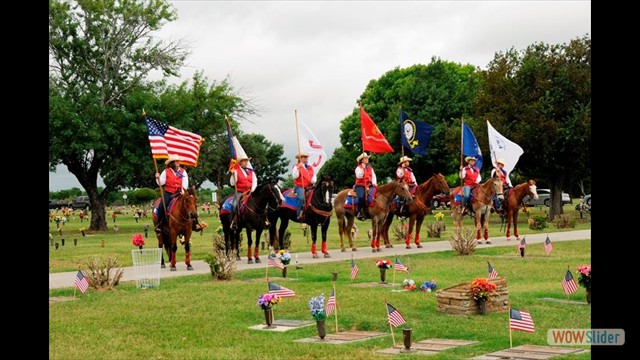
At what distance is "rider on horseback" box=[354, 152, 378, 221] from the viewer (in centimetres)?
2830

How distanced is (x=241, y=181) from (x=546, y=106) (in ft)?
94.9

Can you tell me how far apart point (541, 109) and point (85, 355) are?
135 feet

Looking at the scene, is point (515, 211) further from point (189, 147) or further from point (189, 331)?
point (189, 331)

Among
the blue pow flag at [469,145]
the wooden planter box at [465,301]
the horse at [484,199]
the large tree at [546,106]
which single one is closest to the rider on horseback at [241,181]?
the horse at [484,199]

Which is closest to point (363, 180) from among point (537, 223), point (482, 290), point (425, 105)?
point (482, 290)

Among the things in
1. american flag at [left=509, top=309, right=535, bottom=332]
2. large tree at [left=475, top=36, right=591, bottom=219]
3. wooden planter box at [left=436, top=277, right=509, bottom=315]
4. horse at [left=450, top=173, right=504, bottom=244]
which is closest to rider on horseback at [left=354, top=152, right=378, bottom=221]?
horse at [left=450, top=173, right=504, bottom=244]

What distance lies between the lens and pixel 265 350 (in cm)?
1117

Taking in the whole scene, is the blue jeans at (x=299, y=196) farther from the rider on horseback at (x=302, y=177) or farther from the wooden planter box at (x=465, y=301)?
the wooden planter box at (x=465, y=301)

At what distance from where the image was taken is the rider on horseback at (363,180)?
1114 inches

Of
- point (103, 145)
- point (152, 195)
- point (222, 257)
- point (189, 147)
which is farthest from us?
point (152, 195)

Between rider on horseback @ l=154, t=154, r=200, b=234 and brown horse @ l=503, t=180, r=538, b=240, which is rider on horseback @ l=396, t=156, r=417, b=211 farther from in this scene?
rider on horseback @ l=154, t=154, r=200, b=234

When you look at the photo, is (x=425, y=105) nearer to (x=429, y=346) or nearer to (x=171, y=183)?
(x=171, y=183)

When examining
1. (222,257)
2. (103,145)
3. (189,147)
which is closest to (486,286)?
(222,257)

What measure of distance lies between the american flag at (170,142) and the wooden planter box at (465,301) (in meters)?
10.1
